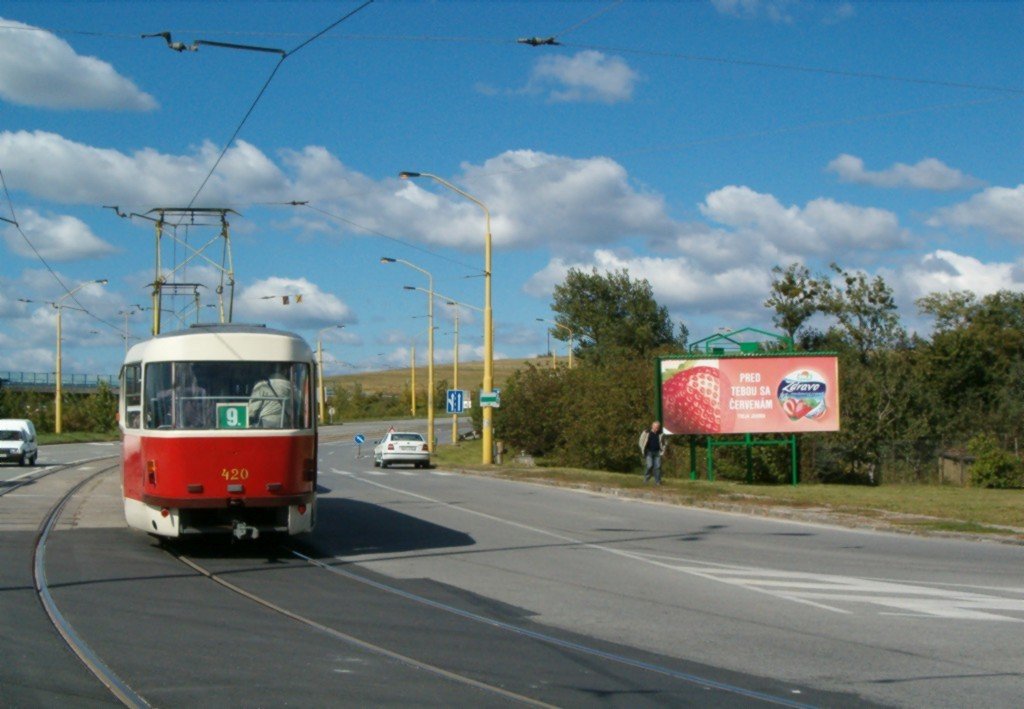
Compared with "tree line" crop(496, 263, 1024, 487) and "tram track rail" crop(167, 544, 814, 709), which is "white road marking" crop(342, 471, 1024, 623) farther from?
"tree line" crop(496, 263, 1024, 487)

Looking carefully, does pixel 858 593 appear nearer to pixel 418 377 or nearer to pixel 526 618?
pixel 526 618

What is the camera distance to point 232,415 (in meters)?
15.0

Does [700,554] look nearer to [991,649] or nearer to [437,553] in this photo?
[437,553]

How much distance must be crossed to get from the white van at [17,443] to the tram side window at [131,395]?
29449 mm

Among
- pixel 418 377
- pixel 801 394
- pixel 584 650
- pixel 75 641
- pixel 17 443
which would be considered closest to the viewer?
pixel 75 641

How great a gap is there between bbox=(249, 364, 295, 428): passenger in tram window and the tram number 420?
0.60 meters

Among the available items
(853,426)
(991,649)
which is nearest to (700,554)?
(991,649)

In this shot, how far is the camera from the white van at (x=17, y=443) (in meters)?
43.8

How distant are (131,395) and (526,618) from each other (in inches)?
303

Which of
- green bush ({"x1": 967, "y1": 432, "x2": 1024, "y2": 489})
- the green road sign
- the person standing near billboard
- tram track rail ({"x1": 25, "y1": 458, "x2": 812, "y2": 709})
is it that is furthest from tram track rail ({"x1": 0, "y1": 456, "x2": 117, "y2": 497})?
green bush ({"x1": 967, "y1": 432, "x2": 1024, "y2": 489})

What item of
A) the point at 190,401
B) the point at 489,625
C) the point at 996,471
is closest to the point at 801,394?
A: the point at 996,471

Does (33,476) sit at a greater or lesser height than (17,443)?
lesser

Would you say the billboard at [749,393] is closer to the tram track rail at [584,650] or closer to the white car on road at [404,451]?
the white car on road at [404,451]

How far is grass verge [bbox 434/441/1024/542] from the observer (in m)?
20.7
